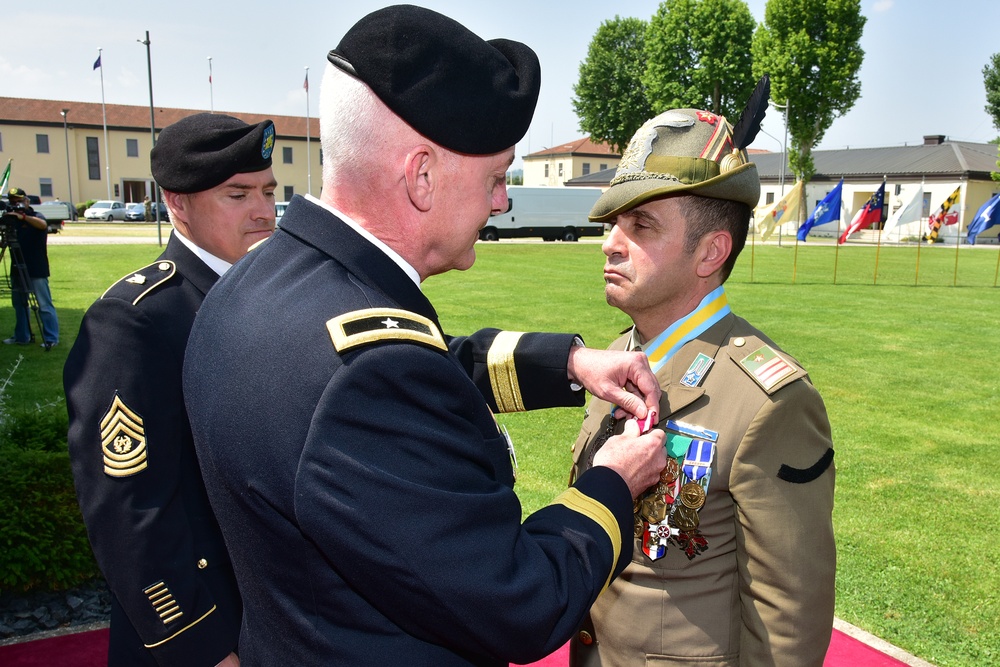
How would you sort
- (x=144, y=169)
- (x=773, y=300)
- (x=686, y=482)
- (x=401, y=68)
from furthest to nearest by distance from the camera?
(x=144, y=169) → (x=773, y=300) → (x=686, y=482) → (x=401, y=68)

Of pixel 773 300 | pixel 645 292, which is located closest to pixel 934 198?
pixel 773 300

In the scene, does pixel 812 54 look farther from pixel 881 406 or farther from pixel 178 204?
pixel 178 204

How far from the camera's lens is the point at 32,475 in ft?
14.3

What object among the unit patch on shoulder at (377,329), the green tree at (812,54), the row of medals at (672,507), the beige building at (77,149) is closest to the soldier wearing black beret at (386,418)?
the unit patch on shoulder at (377,329)

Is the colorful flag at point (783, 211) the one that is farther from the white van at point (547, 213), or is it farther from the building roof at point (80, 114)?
the building roof at point (80, 114)

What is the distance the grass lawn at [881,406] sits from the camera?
4637 mm

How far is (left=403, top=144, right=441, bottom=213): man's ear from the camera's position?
55.4 inches

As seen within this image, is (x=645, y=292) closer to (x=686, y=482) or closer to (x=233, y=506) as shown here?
(x=686, y=482)

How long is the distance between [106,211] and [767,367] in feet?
194

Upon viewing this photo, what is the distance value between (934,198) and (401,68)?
65376mm

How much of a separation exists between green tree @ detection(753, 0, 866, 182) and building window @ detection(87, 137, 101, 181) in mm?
55869

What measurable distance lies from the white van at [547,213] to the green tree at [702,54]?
14.5 m

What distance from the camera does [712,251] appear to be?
7.77 ft

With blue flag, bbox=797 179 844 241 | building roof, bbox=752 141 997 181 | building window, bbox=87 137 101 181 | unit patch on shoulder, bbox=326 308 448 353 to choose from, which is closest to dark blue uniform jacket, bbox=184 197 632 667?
unit patch on shoulder, bbox=326 308 448 353
